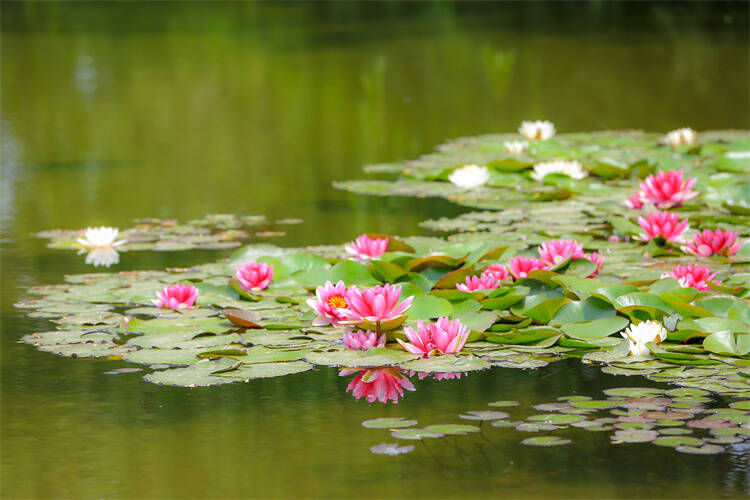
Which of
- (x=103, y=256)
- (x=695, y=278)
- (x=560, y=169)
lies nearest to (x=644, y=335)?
(x=695, y=278)

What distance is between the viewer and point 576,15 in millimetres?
17922

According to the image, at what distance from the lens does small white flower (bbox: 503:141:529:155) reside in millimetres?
6637

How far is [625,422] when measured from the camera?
264 centimetres

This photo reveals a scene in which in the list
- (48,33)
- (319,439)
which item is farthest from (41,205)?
(48,33)

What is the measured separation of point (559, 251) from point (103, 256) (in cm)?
176

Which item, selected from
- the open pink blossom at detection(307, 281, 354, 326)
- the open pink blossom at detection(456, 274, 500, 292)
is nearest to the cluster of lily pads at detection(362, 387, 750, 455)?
the open pink blossom at detection(307, 281, 354, 326)

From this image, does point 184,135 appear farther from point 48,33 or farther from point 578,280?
point 48,33

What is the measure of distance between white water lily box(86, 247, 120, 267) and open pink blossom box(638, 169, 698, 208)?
2.16m

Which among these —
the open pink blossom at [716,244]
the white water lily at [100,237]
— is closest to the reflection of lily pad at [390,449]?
the open pink blossom at [716,244]

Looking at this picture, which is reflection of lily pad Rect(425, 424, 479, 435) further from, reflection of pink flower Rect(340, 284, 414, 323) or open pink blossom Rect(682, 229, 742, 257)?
open pink blossom Rect(682, 229, 742, 257)

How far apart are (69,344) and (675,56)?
9.60 metres

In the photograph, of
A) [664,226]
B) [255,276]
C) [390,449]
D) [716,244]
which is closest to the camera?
[390,449]

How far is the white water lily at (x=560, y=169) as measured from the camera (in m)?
5.82

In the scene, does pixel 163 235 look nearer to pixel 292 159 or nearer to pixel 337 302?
pixel 337 302
